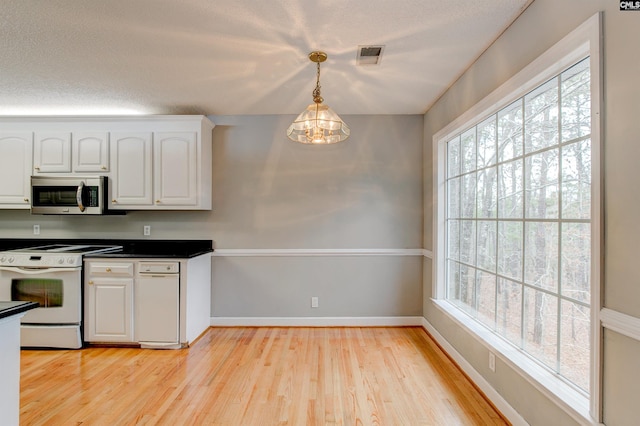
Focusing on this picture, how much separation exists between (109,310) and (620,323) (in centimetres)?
382

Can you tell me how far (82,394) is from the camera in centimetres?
239

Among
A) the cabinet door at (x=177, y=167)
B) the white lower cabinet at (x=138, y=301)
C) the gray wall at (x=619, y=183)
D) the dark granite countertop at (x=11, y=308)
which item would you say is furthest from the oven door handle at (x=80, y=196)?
the gray wall at (x=619, y=183)

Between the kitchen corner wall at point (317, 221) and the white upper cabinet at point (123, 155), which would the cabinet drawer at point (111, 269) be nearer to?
the white upper cabinet at point (123, 155)

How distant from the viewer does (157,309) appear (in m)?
3.19

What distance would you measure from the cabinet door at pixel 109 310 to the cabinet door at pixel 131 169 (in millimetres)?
874

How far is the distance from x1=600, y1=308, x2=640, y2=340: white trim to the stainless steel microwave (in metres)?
4.13

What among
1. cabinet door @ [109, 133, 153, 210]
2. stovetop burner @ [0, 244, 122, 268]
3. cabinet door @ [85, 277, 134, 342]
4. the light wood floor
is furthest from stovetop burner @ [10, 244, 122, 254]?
the light wood floor

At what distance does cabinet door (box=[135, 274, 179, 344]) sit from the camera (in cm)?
319

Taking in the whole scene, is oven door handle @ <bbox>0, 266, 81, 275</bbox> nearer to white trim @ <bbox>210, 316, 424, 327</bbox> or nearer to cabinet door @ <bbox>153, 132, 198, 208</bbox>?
cabinet door @ <bbox>153, 132, 198, 208</bbox>

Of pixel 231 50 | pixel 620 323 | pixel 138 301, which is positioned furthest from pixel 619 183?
pixel 138 301

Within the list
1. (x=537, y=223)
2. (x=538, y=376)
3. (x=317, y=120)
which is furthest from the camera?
(x=317, y=120)

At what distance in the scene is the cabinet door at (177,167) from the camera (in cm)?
350

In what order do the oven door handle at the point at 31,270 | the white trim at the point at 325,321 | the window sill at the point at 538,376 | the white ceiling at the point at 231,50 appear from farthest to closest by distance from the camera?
1. the white trim at the point at 325,321
2. the oven door handle at the point at 31,270
3. the white ceiling at the point at 231,50
4. the window sill at the point at 538,376

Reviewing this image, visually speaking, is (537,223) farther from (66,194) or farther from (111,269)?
(66,194)
